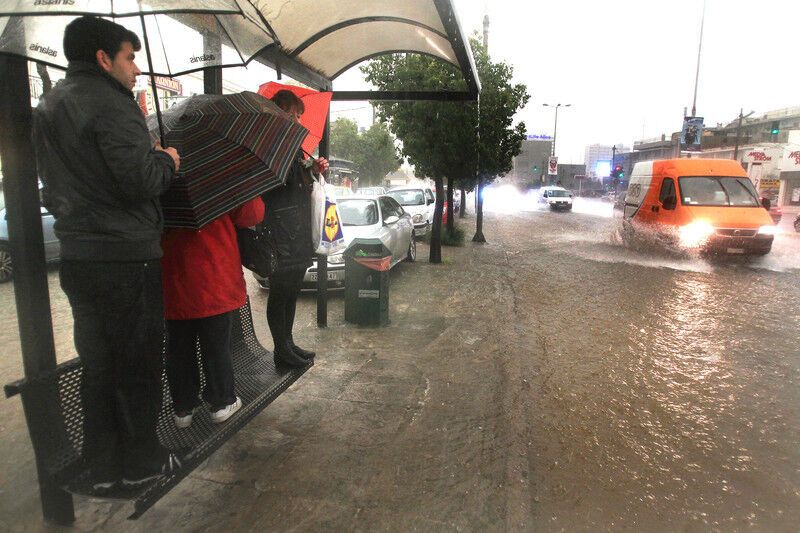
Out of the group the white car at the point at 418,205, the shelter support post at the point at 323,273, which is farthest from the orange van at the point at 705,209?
the shelter support post at the point at 323,273

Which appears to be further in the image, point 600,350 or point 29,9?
point 600,350

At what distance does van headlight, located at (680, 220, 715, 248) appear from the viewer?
1150 cm

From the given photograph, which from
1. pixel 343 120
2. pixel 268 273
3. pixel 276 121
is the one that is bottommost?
pixel 268 273

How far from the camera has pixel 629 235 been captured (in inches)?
598

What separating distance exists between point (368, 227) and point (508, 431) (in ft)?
19.5

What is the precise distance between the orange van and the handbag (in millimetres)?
11106

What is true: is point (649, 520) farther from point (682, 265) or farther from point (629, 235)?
point (629, 235)

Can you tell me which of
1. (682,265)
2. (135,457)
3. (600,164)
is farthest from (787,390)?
(600,164)

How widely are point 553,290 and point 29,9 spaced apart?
8.41 m

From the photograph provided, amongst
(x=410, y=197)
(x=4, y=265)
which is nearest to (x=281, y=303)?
(x=4, y=265)

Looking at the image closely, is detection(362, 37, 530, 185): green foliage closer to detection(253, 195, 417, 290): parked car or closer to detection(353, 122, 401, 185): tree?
detection(253, 195, 417, 290): parked car

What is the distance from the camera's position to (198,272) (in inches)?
107

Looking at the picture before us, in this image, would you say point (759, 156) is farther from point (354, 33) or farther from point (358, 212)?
point (354, 33)

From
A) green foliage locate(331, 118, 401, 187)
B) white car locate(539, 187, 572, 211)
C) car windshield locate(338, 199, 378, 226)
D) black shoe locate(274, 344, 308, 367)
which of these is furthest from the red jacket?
green foliage locate(331, 118, 401, 187)
